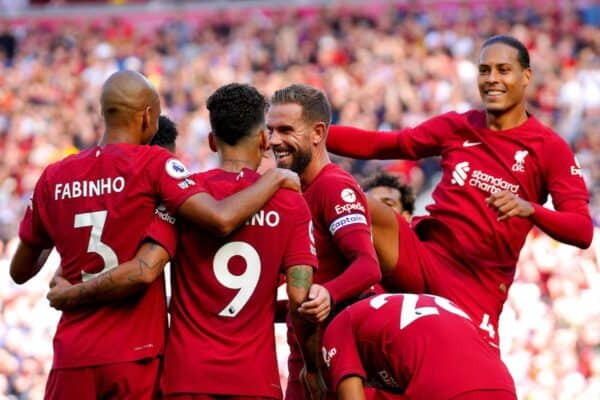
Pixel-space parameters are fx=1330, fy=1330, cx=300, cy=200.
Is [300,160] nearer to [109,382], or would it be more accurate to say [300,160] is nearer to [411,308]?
[411,308]

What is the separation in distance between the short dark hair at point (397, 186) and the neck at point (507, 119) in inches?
54.3

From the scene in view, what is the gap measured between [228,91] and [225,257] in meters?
0.72

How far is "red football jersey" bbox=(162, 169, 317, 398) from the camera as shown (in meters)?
5.49

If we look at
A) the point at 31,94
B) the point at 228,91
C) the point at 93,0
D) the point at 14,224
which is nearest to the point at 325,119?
the point at 228,91

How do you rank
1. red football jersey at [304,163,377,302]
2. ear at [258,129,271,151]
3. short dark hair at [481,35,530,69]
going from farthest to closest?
short dark hair at [481,35,530,69] < red football jersey at [304,163,377,302] < ear at [258,129,271,151]

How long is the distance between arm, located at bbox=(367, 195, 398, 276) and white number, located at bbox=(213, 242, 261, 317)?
1260mm

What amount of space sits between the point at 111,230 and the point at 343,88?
→ 13.1 metres

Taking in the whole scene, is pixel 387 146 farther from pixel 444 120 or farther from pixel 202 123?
pixel 202 123

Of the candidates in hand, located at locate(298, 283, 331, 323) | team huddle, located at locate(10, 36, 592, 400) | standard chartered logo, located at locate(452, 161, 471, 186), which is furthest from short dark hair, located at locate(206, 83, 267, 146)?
standard chartered logo, located at locate(452, 161, 471, 186)

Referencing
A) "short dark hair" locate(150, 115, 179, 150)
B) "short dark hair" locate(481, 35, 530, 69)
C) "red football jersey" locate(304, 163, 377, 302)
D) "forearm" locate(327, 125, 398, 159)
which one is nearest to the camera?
"red football jersey" locate(304, 163, 377, 302)

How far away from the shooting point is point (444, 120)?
279 inches

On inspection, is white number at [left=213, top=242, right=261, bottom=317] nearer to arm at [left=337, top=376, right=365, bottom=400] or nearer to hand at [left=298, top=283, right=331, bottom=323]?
hand at [left=298, top=283, right=331, bottom=323]

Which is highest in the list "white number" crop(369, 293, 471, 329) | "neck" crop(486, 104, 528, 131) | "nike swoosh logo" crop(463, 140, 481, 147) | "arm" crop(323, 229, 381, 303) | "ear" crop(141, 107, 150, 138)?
"ear" crop(141, 107, 150, 138)

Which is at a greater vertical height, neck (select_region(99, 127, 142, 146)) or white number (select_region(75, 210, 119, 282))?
neck (select_region(99, 127, 142, 146))
